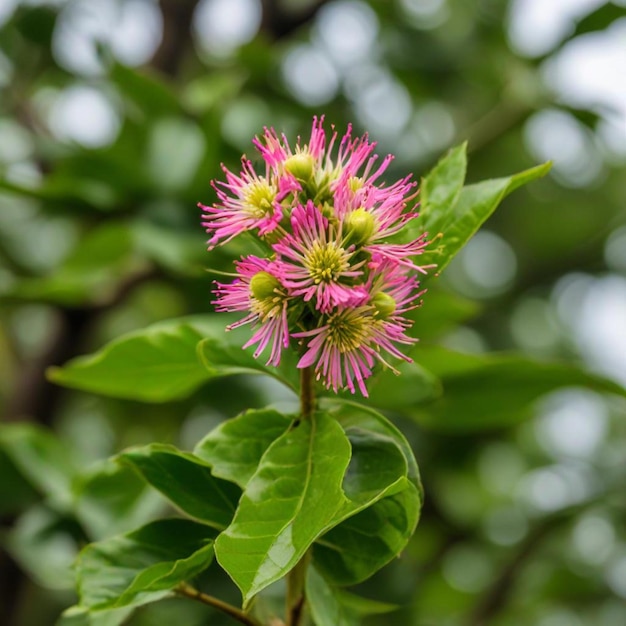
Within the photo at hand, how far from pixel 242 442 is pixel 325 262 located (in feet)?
0.40

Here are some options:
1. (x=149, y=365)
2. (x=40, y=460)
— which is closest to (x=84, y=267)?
(x=40, y=460)

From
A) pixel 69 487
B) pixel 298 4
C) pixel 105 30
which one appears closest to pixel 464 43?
pixel 298 4

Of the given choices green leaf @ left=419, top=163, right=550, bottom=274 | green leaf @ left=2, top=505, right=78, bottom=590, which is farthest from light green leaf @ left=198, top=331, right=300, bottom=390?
green leaf @ left=2, top=505, right=78, bottom=590

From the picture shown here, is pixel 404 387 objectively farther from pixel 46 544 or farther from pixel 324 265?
pixel 46 544

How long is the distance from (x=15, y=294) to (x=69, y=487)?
25 centimetres

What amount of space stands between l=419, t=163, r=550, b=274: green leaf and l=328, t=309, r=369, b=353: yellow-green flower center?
0.06 m

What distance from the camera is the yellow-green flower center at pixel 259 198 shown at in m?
0.49

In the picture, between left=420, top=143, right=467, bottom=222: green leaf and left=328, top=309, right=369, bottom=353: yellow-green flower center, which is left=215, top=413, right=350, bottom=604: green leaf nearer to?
left=328, top=309, right=369, bottom=353: yellow-green flower center

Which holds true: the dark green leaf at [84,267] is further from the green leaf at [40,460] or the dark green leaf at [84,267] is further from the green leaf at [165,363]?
the green leaf at [165,363]

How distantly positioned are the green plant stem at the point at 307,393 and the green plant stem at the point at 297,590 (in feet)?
0.27

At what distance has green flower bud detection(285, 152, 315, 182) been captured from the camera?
1.59 ft

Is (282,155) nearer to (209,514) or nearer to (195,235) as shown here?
(209,514)

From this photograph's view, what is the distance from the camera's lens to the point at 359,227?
1.53 ft

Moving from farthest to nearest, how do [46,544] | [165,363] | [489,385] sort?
[46,544] → [489,385] → [165,363]
